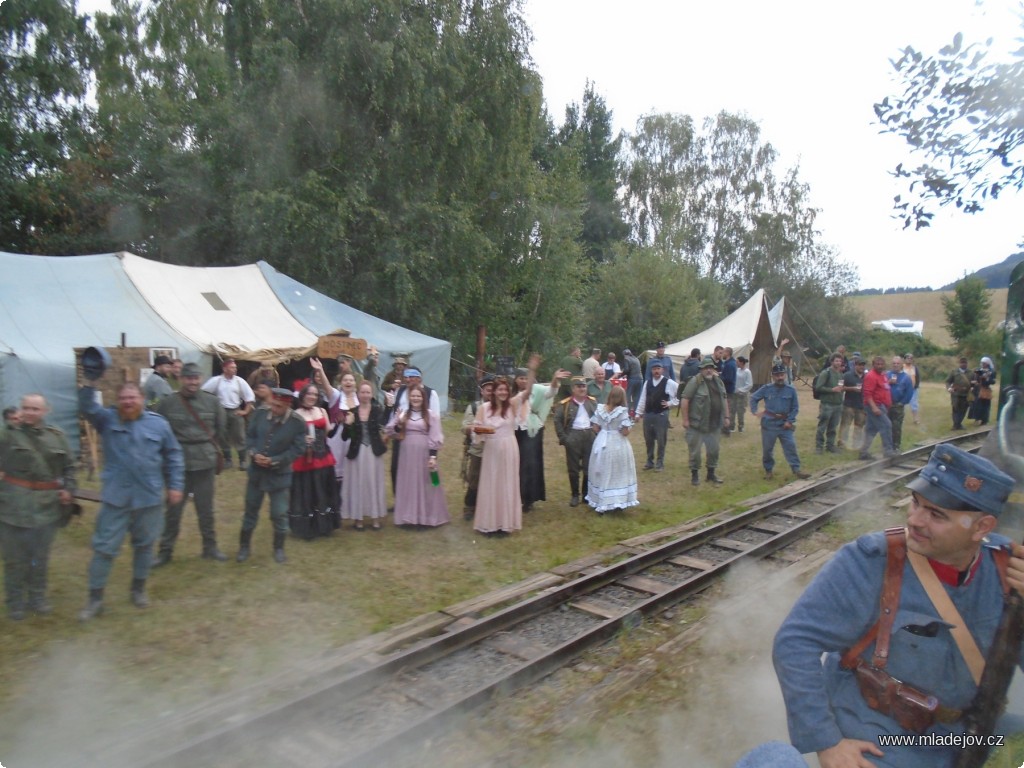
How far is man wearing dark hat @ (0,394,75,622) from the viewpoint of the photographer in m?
5.45

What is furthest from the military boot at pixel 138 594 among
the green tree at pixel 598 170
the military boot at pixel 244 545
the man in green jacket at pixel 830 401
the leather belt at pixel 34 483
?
the green tree at pixel 598 170

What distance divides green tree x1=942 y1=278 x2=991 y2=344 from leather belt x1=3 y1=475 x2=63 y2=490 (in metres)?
44.5

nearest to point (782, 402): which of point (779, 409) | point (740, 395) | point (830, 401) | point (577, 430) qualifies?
point (779, 409)

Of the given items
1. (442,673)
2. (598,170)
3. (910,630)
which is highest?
(598,170)

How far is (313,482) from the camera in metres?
7.84

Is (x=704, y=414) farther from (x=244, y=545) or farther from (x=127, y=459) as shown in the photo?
(x=127, y=459)

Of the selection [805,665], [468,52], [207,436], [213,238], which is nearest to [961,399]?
[468,52]

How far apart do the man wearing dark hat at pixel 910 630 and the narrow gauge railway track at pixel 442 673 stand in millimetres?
2690

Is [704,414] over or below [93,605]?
over

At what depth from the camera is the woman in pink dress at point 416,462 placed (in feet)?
27.4

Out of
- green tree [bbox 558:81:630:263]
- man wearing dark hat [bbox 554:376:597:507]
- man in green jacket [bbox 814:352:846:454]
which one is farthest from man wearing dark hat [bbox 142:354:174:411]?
green tree [bbox 558:81:630:263]

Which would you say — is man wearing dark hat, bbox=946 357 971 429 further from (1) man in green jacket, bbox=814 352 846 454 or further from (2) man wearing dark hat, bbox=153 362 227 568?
(2) man wearing dark hat, bbox=153 362 227 568

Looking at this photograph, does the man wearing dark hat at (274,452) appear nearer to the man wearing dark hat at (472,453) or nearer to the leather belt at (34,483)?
the leather belt at (34,483)

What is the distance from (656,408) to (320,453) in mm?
6153
